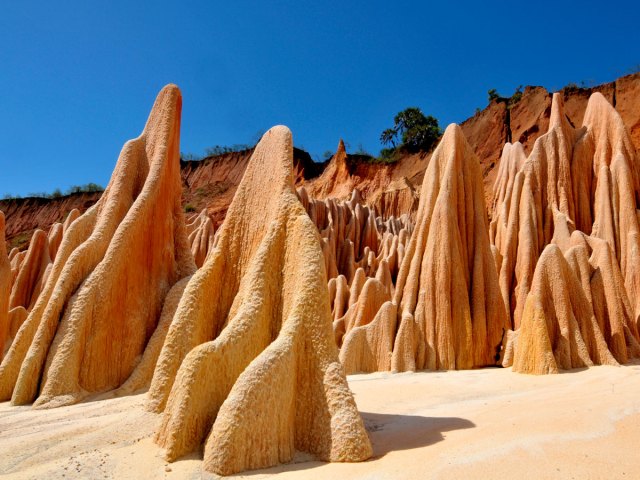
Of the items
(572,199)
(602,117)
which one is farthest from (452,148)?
(602,117)

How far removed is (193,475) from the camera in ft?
12.0

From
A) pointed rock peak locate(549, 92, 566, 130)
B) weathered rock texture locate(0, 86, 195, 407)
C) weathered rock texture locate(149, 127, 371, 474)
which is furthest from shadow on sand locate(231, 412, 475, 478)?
pointed rock peak locate(549, 92, 566, 130)

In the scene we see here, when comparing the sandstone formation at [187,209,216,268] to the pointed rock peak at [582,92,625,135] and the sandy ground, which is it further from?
the sandy ground

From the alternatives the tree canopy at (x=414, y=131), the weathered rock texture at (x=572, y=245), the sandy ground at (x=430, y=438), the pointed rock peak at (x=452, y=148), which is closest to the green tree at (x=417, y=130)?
the tree canopy at (x=414, y=131)

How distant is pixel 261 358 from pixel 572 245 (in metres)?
11.5

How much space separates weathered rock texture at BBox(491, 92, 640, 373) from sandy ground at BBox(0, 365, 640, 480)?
212 centimetres

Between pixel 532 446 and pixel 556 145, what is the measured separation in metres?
15.1

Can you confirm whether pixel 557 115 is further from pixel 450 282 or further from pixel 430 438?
pixel 430 438

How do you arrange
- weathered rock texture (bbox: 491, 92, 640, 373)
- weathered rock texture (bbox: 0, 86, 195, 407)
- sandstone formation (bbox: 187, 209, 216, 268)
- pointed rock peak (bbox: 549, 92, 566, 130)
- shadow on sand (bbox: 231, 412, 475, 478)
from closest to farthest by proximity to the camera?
shadow on sand (bbox: 231, 412, 475, 478), weathered rock texture (bbox: 0, 86, 195, 407), weathered rock texture (bbox: 491, 92, 640, 373), pointed rock peak (bbox: 549, 92, 566, 130), sandstone formation (bbox: 187, 209, 216, 268)

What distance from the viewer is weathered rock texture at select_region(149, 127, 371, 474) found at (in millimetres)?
3898

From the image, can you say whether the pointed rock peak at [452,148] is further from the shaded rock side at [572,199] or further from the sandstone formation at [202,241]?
the sandstone formation at [202,241]

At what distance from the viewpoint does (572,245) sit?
42.5ft

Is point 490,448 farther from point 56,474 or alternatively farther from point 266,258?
point 56,474

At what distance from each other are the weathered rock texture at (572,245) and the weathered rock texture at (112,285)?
22.3 ft
